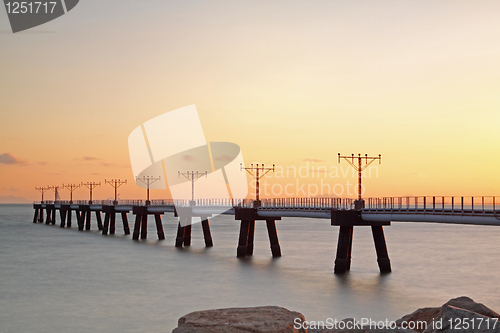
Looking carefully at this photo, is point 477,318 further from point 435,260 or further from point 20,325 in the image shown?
point 435,260

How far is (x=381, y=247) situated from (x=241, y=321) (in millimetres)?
30916

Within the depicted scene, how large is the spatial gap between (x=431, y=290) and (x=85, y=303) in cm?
2258

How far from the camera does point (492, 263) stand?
53.5 metres

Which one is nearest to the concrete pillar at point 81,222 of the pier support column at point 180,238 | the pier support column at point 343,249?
the pier support column at point 180,238

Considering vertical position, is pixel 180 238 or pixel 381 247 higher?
pixel 381 247

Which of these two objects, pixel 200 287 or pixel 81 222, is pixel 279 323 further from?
pixel 81 222

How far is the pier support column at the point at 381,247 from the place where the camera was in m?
39.0

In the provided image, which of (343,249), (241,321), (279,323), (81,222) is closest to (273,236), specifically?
(343,249)

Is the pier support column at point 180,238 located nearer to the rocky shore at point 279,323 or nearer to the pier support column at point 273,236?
the pier support column at point 273,236

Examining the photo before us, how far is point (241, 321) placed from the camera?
10547mm

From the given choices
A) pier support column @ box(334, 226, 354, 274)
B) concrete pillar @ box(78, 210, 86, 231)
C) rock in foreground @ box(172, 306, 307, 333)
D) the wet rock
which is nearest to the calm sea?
pier support column @ box(334, 226, 354, 274)

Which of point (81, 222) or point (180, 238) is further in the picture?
point (81, 222)

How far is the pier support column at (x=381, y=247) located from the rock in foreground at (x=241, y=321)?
2910 centimetres

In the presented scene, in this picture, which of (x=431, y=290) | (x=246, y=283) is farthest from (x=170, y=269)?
(x=431, y=290)
